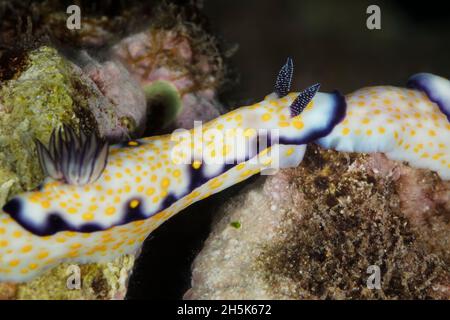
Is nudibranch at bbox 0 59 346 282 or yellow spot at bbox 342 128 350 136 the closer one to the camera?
nudibranch at bbox 0 59 346 282

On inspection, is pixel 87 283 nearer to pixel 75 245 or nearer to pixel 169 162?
pixel 75 245

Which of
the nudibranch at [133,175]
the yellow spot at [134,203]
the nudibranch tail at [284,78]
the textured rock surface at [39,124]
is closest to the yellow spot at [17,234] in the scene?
the nudibranch at [133,175]

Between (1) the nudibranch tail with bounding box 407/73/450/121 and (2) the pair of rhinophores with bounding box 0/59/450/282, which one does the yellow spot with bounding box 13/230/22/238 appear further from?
(1) the nudibranch tail with bounding box 407/73/450/121

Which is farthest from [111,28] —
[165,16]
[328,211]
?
[328,211]

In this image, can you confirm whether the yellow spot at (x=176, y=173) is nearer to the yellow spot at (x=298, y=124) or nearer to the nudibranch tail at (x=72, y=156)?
the nudibranch tail at (x=72, y=156)

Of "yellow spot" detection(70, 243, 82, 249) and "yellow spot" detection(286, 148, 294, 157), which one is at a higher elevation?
"yellow spot" detection(286, 148, 294, 157)

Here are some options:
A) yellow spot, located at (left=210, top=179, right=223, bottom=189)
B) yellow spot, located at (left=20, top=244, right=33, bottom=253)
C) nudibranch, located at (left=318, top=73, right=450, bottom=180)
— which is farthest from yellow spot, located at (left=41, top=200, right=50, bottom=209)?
nudibranch, located at (left=318, top=73, right=450, bottom=180)
